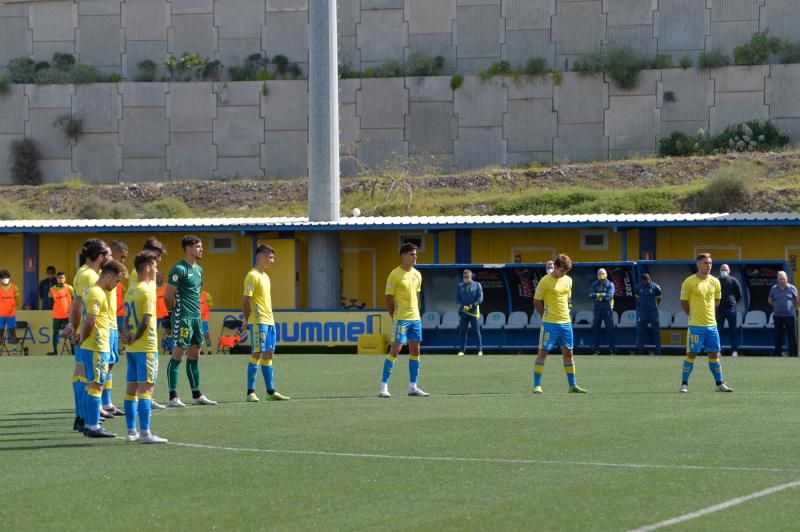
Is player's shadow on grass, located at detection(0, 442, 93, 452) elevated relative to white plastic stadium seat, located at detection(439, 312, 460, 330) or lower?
lower

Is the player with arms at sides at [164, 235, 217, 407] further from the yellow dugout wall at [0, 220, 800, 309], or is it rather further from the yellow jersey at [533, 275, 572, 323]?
the yellow dugout wall at [0, 220, 800, 309]

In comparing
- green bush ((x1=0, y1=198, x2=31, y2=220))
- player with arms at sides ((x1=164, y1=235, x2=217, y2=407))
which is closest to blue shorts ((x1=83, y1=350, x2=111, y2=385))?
player with arms at sides ((x1=164, y1=235, x2=217, y2=407))

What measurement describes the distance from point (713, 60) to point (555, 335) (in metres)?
40.7

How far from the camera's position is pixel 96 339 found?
13.6 meters

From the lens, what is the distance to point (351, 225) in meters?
35.2

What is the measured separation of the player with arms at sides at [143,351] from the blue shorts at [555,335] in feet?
24.0

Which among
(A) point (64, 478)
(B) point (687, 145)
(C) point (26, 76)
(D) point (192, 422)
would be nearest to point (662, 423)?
(D) point (192, 422)

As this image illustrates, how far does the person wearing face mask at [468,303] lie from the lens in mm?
31750

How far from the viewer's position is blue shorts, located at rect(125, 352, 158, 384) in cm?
1316

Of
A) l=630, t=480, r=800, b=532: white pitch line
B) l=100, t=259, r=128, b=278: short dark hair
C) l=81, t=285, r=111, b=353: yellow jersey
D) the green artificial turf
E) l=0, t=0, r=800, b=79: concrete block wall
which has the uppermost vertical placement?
l=0, t=0, r=800, b=79: concrete block wall

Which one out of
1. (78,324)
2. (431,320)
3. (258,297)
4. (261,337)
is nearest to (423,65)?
(431,320)

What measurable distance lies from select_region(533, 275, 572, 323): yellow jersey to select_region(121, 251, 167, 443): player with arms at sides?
24.1 ft

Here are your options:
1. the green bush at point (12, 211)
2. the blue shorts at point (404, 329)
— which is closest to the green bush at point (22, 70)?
the green bush at point (12, 211)

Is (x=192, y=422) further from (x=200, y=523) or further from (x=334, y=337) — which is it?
(x=334, y=337)
